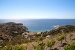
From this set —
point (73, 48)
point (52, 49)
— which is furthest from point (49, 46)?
point (73, 48)

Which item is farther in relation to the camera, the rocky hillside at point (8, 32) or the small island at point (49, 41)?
the rocky hillside at point (8, 32)

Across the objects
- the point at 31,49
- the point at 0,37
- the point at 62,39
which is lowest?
the point at 0,37

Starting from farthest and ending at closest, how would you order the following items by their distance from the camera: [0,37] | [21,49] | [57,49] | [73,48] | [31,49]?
[0,37] < [31,49] < [57,49] < [21,49] < [73,48]

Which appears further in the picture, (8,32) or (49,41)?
(8,32)

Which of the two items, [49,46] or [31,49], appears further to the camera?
[31,49]

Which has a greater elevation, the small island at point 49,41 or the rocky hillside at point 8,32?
the small island at point 49,41

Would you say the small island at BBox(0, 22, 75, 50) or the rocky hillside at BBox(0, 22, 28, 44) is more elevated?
the small island at BBox(0, 22, 75, 50)

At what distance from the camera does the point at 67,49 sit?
763 inches

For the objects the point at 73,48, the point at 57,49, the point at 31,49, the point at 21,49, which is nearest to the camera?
the point at 73,48

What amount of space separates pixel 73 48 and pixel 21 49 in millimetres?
9072

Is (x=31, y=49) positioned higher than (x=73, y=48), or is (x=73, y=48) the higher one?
(x=73, y=48)

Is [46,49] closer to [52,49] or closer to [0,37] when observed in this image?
[52,49]

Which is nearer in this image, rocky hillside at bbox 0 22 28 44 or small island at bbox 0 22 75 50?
small island at bbox 0 22 75 50

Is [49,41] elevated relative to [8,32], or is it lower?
elevated
